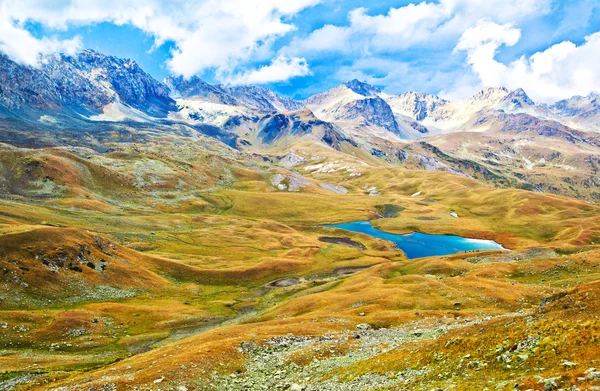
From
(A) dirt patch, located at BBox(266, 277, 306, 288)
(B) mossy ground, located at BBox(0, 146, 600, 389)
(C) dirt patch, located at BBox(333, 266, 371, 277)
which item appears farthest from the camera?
(C) dirt patch, located at BBox(333, 266, 371, 277)

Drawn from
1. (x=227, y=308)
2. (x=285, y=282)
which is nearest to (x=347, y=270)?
(x=285, y=282)

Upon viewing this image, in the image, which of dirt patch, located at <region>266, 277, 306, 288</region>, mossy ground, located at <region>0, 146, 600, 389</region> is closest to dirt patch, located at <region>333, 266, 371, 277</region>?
mossy ground, located at <region>0, 146, 600, 389</region>

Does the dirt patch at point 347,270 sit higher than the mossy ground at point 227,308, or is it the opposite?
the mossy ground at point 227,308

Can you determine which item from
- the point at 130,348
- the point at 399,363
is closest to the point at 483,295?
the point at 399,363

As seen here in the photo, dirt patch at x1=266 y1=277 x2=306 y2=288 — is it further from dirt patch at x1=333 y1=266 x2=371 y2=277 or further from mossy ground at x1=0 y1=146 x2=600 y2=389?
dirt patch at x1=333 y1=266 x2=371 y2=277

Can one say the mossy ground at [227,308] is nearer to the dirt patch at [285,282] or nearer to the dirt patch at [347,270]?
the dirt patch at [347,270]

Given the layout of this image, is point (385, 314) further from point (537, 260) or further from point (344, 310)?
point (537, 260)

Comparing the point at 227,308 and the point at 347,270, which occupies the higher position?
the point at 227,308

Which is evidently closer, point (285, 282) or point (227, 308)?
point (227, 308)

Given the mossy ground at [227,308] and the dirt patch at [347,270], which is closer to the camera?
the mossy ground at [227,308]

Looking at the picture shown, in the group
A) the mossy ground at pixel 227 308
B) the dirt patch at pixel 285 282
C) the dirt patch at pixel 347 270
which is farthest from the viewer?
the dirt patch at pixel 347 270

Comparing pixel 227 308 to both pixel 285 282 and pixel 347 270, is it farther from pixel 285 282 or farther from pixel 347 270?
pixel 347 270

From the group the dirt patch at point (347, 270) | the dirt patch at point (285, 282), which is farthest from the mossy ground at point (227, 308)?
the dirt patch at point (285, 282)

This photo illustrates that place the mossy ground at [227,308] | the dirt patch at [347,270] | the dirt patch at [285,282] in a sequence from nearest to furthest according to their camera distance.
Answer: the mossy ground at [227,308] < the dirt patch at [285,282] < the dirt patch at [347,270]
